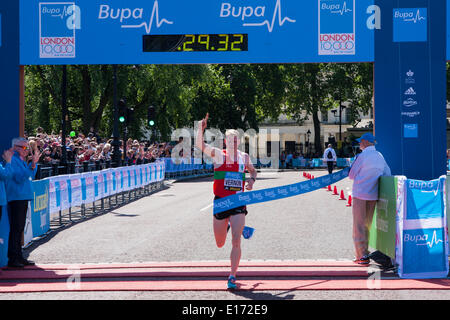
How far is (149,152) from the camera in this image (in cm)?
2873

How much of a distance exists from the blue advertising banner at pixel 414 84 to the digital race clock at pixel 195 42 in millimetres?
2352

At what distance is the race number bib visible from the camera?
7465 millimetres

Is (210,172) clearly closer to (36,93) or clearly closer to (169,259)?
(36,93)

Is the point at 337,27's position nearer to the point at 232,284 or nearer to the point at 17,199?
the point at 232,284

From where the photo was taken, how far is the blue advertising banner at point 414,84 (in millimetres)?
9609

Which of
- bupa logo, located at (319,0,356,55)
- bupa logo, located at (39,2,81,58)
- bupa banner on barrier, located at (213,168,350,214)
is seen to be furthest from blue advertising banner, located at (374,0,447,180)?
bupa logo, located at (39,2,81,58)

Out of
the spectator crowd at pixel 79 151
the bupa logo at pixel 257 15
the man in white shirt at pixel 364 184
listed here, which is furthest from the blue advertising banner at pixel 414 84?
the spectator crowd at pixel 79 151

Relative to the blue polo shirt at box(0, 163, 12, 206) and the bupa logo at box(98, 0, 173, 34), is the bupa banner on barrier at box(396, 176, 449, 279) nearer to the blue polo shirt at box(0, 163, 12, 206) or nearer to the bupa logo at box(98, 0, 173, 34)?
the bupa logo at box(98, 0, 173, 34)

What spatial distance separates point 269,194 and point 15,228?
3.85 meters

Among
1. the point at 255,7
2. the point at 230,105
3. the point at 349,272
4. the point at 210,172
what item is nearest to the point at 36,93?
the point at 210,172

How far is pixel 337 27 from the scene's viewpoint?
9844mm

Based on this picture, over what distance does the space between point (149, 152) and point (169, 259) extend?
767 inches

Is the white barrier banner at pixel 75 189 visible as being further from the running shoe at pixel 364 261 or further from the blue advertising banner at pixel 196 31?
the running shoe at pixel 364 261
